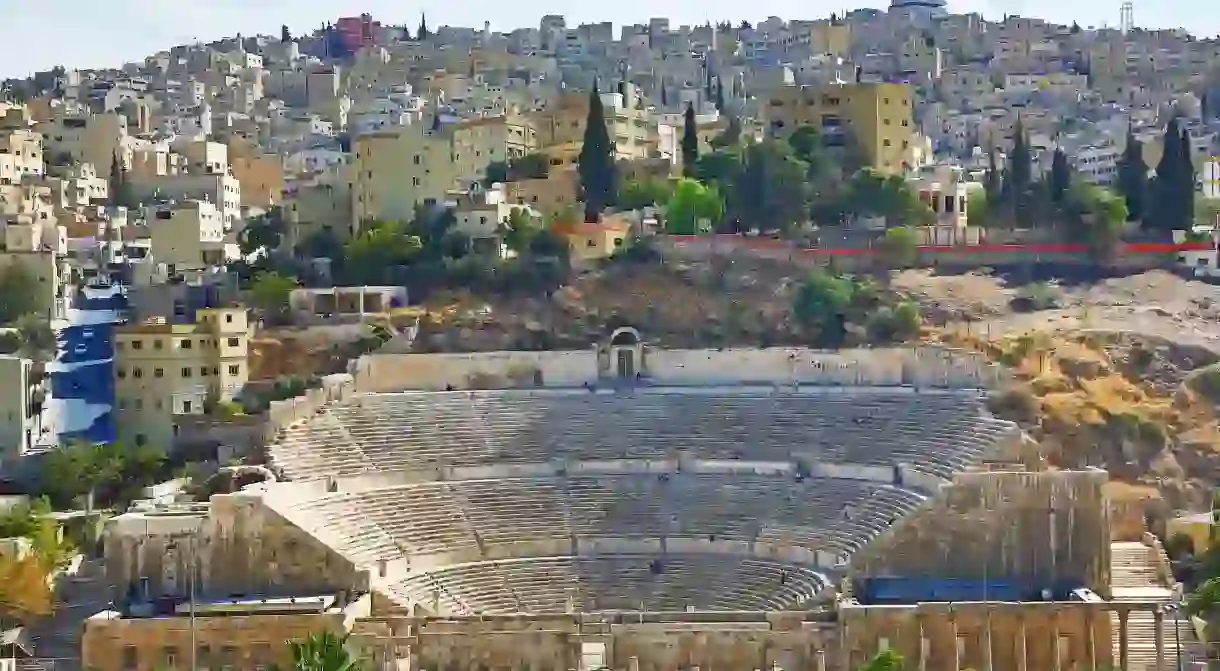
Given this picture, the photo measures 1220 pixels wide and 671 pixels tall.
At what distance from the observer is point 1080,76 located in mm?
92062

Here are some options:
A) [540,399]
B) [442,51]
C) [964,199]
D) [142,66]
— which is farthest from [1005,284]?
[142,66]

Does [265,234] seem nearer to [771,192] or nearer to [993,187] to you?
[771,192]

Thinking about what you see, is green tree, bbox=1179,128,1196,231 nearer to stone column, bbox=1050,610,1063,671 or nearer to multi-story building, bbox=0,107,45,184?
stone column, bbox=1050,610,1063,671

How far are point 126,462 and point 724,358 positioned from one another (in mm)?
10860

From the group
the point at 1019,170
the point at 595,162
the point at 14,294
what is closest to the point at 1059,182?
the point at 1019,170

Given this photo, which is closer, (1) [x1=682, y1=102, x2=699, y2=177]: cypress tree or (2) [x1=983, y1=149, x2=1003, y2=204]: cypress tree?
(2) [x1=983, y1=149, x2=1003, y2=204]: cypress tree

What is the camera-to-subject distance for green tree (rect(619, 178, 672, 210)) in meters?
49.2

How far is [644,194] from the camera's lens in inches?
1945

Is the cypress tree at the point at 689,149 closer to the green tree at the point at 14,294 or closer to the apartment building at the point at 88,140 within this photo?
the green tree at the point at 14,294

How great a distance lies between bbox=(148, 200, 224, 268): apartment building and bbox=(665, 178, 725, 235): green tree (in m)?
11.5

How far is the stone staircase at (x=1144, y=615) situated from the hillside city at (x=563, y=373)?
0.10m

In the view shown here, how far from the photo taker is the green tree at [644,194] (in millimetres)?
49188

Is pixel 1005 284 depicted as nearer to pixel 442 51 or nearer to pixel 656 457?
pixel 656 457

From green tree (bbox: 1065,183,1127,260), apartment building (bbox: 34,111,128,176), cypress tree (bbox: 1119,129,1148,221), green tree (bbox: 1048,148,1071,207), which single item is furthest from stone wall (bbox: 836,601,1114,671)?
apartment building (bbox: 34,111,128,176)
